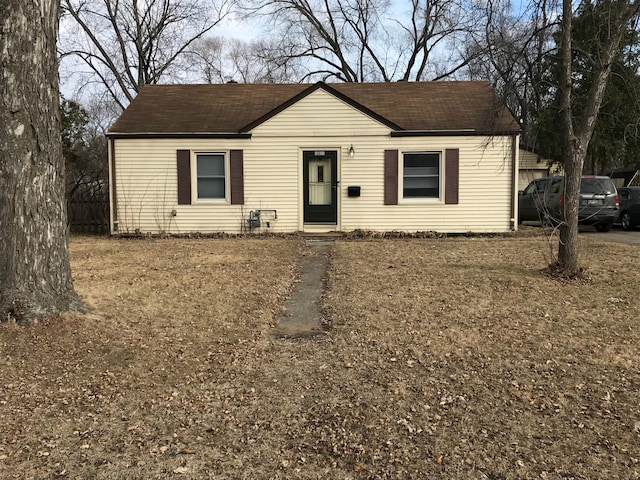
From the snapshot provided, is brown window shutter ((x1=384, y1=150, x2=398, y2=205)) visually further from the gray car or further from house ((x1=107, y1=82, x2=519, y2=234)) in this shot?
the gray car

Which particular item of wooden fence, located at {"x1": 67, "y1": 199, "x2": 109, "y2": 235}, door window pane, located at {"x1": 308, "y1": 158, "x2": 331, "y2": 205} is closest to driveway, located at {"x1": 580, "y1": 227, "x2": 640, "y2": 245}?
door window pane, located at {"x1": 308, "y1": 158, "x2": 331, "y2": 205}

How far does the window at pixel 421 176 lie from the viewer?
46.0ft

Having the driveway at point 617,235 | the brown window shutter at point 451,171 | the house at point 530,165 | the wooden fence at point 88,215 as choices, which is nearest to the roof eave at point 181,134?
the wooden fence at point 88,215

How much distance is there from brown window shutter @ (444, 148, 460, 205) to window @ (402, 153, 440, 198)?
26 centimetres

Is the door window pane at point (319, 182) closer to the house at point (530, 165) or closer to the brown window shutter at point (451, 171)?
the brown window shutter at point (451, 171)

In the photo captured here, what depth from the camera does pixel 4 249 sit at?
5039 mm

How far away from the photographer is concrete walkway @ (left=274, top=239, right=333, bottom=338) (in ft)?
18.1

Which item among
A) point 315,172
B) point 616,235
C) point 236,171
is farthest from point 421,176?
point 616,235

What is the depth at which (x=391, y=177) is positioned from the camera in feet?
45.5

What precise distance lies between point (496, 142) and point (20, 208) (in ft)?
38.5

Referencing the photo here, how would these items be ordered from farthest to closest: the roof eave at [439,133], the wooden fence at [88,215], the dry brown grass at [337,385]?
1. the wooden fence at [88,215]
2. the roof eave at [439,133]
3. the dry brown grass at [337,385]

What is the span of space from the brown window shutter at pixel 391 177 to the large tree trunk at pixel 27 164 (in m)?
9.60

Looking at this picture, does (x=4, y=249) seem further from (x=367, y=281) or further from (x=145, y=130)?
(x=145, y=130)

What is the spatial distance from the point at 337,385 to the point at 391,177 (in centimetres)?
1032
